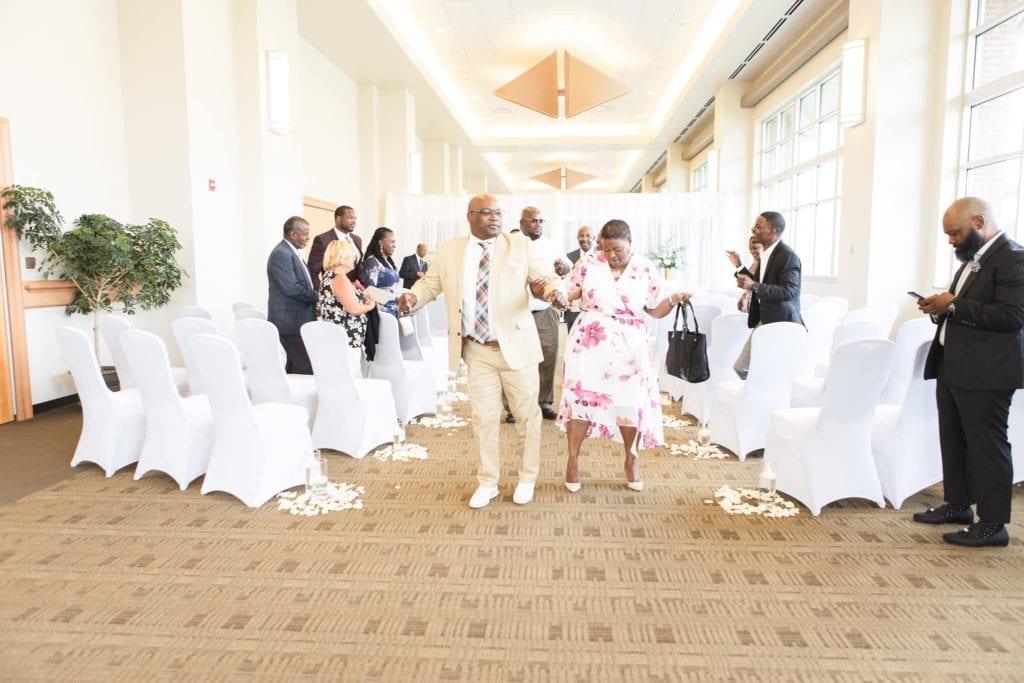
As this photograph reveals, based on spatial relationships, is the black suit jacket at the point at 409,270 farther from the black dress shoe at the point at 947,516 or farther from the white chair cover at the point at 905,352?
the black dress shoe at the point at 947,516

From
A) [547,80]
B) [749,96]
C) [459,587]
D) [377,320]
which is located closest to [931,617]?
[459,587]

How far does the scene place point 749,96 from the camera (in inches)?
522

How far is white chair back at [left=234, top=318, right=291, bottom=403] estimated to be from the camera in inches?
174

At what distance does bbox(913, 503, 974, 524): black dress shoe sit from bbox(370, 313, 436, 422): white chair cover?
3.74 m

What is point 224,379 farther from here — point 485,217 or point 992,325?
point 992,325

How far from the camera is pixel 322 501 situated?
3938mm

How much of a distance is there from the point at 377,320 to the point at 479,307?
200 cm

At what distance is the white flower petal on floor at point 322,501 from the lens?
3.81m

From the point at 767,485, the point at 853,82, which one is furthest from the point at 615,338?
the point at 853,82

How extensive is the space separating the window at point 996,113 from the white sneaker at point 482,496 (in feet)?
17.6

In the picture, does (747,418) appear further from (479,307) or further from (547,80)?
(547,80)

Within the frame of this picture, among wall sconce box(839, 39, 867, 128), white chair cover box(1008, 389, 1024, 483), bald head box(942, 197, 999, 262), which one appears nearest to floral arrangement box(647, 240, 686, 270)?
wall sconce box(839, 39, 867, 128)

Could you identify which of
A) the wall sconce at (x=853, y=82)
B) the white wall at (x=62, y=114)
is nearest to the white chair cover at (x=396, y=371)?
the white wall at (x=62, y=114)

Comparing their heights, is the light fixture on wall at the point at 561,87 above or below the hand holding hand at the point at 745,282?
above
